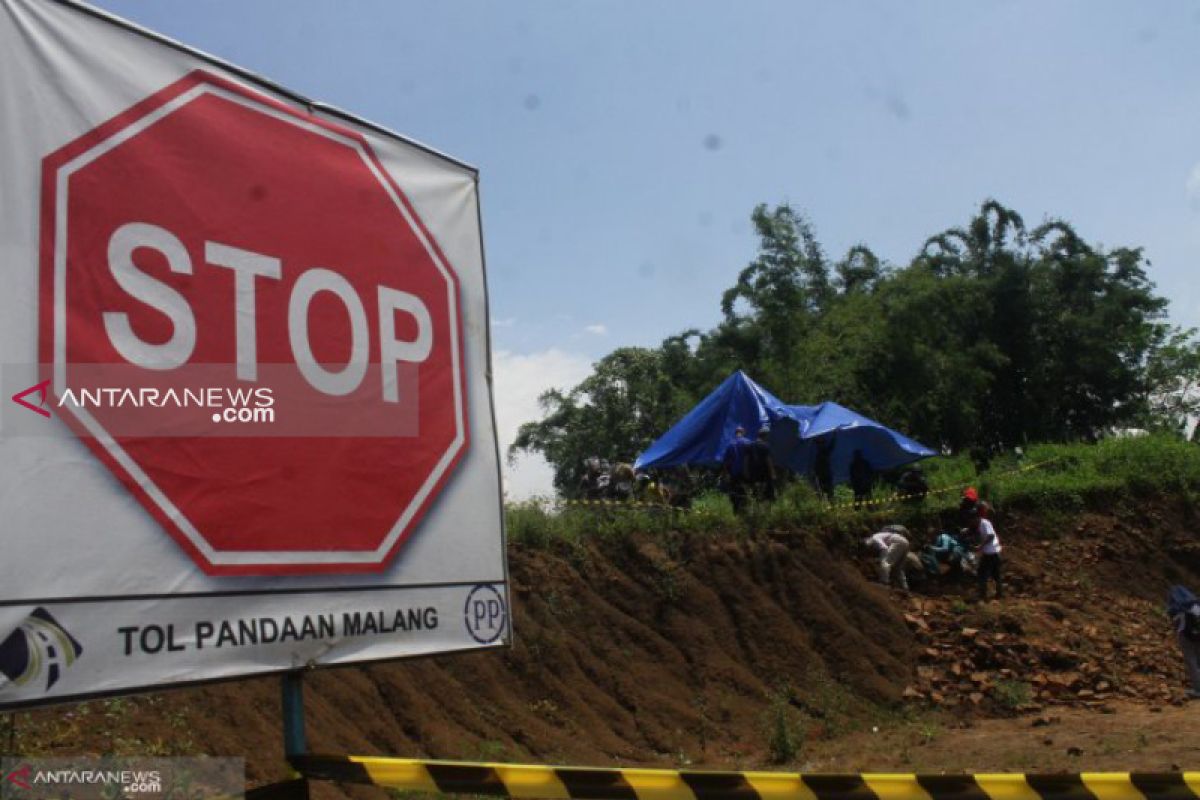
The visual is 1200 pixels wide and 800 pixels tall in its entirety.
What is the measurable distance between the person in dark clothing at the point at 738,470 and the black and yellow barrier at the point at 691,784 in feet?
37.5

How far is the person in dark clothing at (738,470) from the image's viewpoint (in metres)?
15.0

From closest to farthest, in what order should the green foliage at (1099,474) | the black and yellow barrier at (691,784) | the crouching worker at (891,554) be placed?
the black and yellow barrier at (691,784)
the crouching worker at (891,554)
the green foliage at (1099,474)

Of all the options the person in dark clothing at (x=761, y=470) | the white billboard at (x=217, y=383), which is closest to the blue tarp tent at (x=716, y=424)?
the person in dark clothing at (x=761, y=470)

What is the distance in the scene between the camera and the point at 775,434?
59.7 ft

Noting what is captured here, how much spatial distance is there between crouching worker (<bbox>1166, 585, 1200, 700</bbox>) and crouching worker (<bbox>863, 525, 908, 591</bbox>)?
3.92 m

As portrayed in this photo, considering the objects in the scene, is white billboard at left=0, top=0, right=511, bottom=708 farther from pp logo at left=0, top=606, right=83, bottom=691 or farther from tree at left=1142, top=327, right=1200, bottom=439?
tree at left=1142, top=327, right=1200, bottom=439

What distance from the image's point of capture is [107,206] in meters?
3.19

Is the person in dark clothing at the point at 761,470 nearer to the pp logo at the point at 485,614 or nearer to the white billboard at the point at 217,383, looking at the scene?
the white billboard at the point at 217,383

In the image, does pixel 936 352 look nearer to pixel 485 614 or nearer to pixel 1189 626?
pixel 1189 626

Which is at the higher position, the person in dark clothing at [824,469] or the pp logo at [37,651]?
the person in dark clothing at [824,469]

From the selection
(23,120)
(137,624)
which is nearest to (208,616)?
(137,624)

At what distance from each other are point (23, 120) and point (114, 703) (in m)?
4.75

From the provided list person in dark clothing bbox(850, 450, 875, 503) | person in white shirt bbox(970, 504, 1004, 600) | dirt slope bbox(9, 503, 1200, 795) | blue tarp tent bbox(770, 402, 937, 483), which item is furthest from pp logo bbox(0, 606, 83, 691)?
person in dark clothing bbox(850, 450, 875, 503)

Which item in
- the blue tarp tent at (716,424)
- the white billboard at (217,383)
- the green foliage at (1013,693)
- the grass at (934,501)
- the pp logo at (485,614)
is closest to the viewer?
the white billboard at (217,383)
